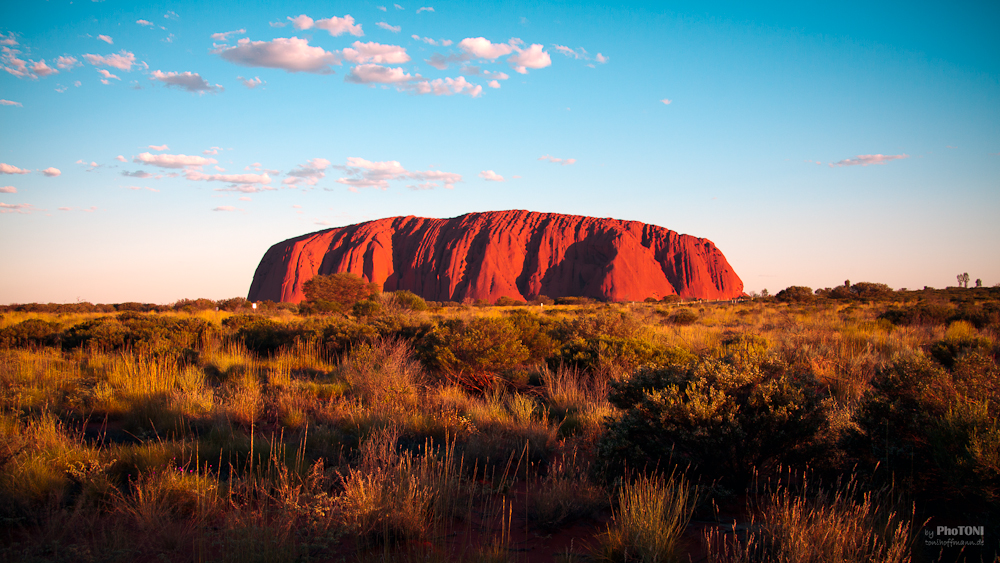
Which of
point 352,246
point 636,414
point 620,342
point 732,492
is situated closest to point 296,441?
point 636,414

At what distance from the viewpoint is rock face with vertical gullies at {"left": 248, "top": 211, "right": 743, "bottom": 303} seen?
240 feet

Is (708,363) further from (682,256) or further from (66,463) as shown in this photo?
(682,256)

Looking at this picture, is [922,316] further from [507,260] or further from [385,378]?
[507,260]

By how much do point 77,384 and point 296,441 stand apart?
171 inches

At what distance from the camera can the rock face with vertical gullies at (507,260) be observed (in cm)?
7306

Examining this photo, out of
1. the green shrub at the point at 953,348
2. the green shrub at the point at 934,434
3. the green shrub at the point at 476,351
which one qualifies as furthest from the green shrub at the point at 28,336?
the green shrub at the point at 953,348

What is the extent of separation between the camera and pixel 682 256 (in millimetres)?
81625

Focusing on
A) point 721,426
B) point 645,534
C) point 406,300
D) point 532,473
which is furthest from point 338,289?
point 645,534

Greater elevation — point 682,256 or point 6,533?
point 682,256

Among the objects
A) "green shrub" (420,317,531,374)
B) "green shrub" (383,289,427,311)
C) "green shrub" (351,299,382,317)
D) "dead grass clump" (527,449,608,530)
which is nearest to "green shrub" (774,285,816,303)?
"green shrub" (383,289,427,311)

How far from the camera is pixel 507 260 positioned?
76.7 m

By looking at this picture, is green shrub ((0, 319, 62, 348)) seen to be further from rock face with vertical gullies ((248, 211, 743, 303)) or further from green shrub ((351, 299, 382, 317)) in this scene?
rock face with vertical gullies ((248, 211, 743, 303))

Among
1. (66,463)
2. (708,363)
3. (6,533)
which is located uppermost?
(708,363)

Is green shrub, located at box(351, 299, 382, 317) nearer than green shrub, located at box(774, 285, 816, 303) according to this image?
Yes
